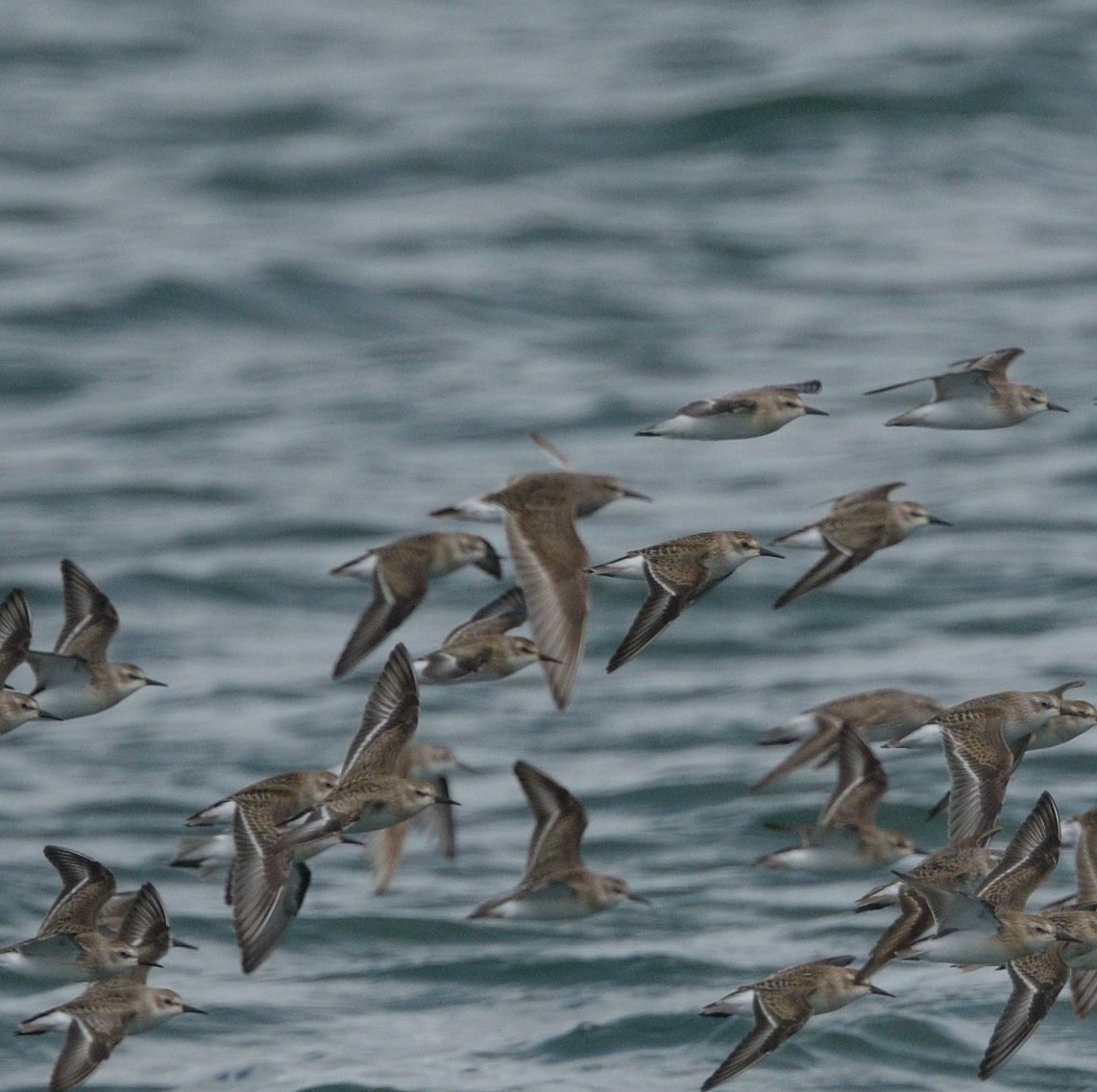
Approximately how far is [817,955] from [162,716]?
612 cm

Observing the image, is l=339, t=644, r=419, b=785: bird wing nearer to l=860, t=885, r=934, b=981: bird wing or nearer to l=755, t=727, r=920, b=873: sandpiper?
l=860, t=885, r=934, b=981: bird wing

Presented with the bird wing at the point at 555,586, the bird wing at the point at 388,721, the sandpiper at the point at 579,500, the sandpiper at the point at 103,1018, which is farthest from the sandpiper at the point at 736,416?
the sandpiper at the point at 103,1018

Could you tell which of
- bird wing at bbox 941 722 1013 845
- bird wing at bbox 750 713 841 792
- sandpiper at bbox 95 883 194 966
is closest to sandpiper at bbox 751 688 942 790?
bird wing at bbox 750 713 841 792

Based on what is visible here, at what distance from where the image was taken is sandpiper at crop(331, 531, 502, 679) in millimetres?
10633

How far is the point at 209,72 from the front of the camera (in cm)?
4100

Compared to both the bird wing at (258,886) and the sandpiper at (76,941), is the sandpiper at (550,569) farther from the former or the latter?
the sandpiper at (76,941)

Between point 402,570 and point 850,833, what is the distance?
7.29ft

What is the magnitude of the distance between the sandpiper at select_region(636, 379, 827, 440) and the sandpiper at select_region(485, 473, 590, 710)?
0.78 metres

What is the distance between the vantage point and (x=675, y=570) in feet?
31.4

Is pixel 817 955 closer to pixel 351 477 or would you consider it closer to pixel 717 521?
pixel 717 521

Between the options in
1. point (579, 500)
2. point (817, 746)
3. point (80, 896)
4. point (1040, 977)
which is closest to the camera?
point (1040, 977)

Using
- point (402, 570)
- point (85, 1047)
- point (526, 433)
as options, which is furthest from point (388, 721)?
point (526, 433)

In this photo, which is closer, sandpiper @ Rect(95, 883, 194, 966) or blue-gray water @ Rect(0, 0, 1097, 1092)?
sandpiper @ Rect(95, 883, 194, 966)

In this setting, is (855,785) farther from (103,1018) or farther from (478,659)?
(103,1018)
